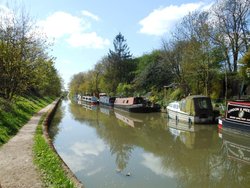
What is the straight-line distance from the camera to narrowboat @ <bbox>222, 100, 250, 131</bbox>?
1570 centimetres

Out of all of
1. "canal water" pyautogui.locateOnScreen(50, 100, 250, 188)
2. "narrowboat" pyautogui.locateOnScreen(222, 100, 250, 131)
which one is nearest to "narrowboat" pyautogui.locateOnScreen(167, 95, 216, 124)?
"canal water" pyautogui.locateOnScreen(50, 100, 250, 188)

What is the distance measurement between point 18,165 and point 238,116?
12.1 meters

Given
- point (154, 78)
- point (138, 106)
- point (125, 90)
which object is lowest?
point (138, 106)

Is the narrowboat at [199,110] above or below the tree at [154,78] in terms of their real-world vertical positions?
below

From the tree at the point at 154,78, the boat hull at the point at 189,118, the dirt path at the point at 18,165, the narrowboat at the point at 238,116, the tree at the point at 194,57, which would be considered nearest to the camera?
the dirt path at the point at 18,165

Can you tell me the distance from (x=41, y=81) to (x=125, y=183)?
18.1m

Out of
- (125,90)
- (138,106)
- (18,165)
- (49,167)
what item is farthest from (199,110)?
(125,90)

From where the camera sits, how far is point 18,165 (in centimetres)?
782

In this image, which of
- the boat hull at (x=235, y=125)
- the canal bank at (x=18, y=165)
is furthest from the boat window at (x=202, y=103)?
the canal bank at (x=18, y=165)

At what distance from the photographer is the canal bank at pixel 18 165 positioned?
21.2 ft

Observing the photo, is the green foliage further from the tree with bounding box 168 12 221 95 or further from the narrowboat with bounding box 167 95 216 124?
the narrowboat with bounding box 167 95 216 124

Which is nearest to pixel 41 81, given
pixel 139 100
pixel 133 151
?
pixel 139 100

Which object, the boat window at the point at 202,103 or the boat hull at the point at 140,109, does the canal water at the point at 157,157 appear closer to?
the boat window at the point at 202,103

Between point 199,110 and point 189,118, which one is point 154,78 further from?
point 199,110
